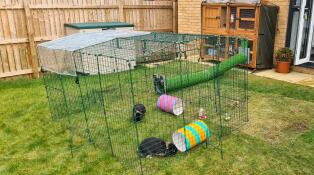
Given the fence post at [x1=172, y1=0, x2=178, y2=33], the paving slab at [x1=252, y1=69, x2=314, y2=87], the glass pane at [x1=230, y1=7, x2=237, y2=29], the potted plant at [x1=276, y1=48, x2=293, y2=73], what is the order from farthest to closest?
the fence post at [x1=172, y1=0, x2=178, y2=33]
the glass pane at [x1=230, y1=7, x2=237, y2=29]
the potted plant at [x1=276, y1=48, x2=293, y2=73]
the paving slab at [x1=252, y1=69, x2=314, y2=87]

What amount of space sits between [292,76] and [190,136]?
5.33 metres

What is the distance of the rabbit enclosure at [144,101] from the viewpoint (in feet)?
15.3

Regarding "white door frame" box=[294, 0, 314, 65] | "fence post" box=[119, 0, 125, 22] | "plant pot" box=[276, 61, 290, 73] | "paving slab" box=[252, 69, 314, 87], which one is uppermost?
"fence post" box=[119, 0, 125, 22]

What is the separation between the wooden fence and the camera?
878cm

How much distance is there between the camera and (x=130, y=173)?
405 centimetres

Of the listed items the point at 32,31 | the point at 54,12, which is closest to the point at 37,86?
the point at 32,31

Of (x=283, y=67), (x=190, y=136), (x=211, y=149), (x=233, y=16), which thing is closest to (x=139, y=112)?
(x=190, y=136)

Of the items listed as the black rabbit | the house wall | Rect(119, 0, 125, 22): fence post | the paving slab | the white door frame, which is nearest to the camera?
the black rabbit

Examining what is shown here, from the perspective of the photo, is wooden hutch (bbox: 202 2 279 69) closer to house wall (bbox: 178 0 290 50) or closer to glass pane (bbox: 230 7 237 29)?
glass pane (bbox: 230 7 237 29)

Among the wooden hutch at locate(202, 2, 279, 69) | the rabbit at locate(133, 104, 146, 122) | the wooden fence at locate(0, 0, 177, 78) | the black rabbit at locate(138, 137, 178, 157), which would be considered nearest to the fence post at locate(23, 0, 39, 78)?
the wooden fence at locate(0, 0, 177, 78)

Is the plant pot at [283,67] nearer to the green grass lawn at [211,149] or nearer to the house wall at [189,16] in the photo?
the green grass lawn at [211,149]

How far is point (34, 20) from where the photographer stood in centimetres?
926

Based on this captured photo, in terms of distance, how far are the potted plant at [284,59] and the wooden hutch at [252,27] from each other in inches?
16.7

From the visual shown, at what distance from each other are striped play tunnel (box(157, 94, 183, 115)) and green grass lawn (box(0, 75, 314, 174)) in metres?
1.37
